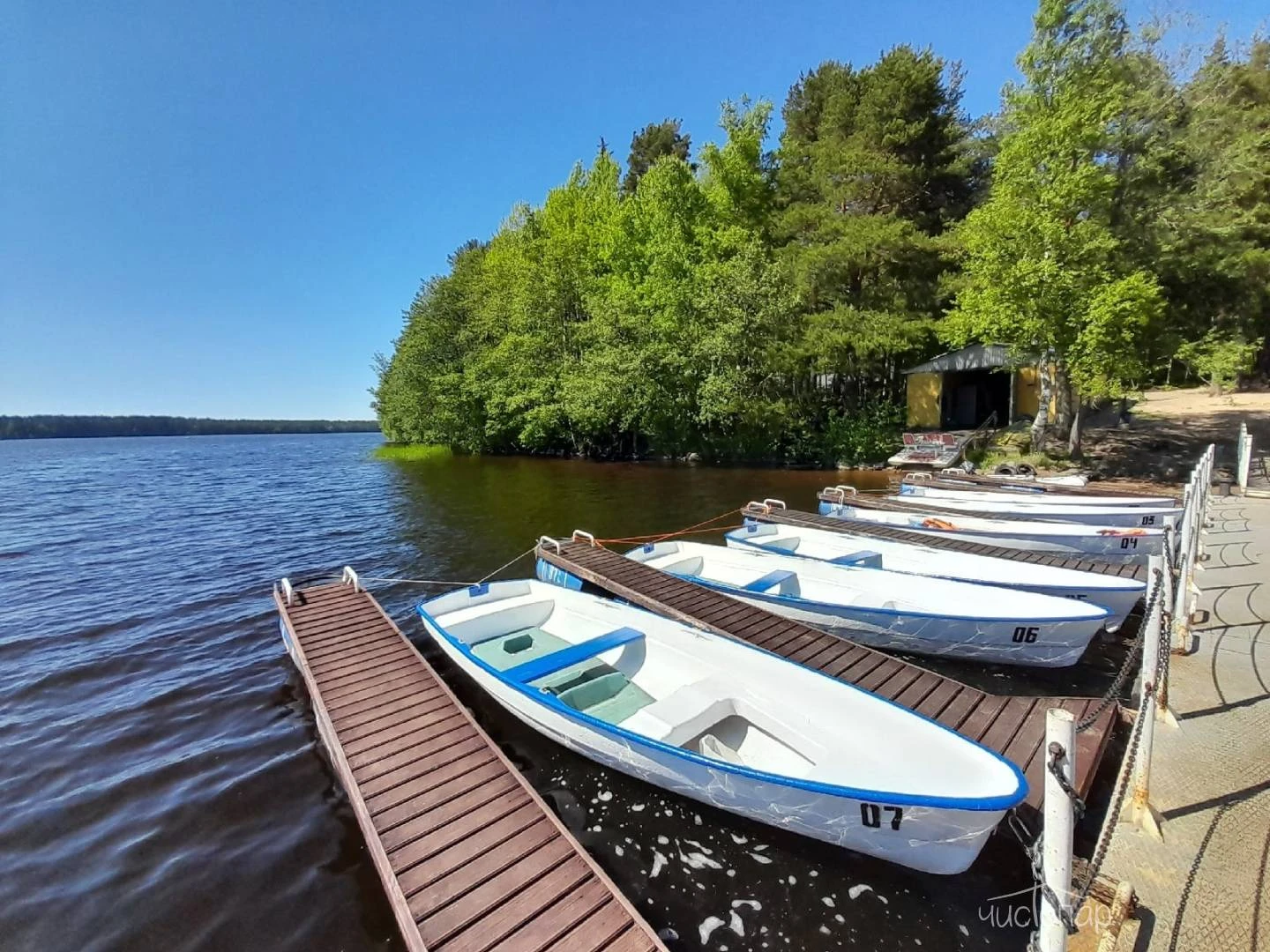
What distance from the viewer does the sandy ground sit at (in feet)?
66.2

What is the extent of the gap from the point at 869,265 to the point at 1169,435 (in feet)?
46.9

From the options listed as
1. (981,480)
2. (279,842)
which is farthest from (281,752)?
(981,480)

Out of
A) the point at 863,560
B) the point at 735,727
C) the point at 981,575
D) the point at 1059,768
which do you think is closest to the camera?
the point at 1059,768

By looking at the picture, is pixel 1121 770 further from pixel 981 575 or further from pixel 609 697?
pixel 981 575

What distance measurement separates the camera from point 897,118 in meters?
25.8

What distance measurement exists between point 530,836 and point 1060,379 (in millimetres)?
26024

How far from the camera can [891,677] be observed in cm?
632

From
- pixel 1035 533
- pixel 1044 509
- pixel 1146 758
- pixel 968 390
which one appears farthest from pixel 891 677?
pixel 968 390

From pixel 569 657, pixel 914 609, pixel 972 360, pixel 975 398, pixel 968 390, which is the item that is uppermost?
pixel 972 360

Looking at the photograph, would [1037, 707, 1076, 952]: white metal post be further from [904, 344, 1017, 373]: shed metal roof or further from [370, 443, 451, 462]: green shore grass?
[370, 443, 451, 462]: green shore grass

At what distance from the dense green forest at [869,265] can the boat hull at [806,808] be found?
18705 millimetres

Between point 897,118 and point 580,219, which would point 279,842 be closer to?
point 897,118

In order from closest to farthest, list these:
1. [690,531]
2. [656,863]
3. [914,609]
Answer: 1. [656,863]
2. [914,609]
3. [690,531]

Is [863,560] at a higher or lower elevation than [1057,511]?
lower
